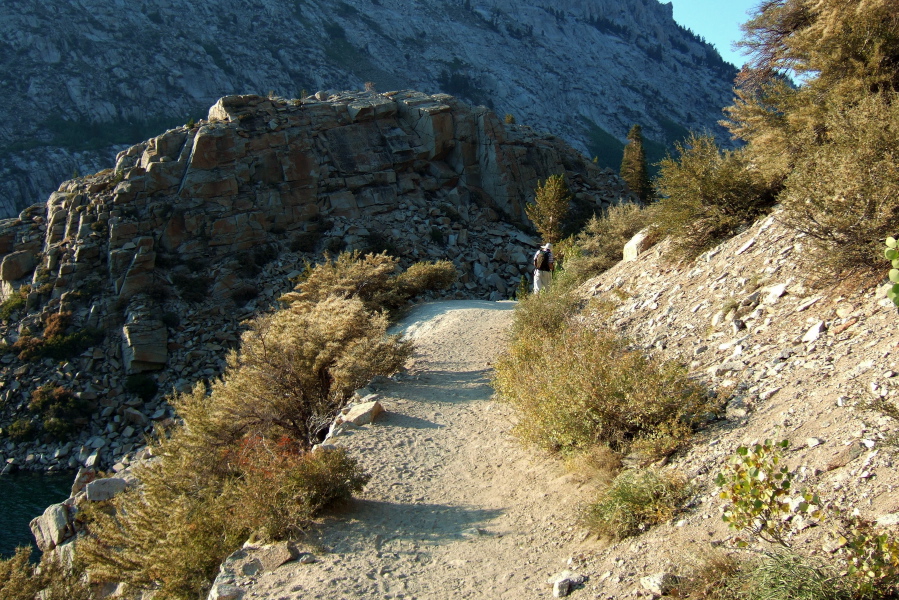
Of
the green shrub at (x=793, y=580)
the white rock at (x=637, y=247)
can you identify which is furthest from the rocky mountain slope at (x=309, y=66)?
the green shrub at (x=793, y=580)

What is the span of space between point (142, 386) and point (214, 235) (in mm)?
7588

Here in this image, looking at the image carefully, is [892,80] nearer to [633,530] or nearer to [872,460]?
[872,460]

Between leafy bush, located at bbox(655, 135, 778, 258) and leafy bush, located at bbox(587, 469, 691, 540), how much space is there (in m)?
6.12

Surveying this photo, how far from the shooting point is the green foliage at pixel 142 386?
899 inches

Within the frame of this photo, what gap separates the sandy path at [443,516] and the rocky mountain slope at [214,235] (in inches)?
610

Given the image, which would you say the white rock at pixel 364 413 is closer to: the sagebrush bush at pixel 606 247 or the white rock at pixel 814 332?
the white rock at pixel 814 332

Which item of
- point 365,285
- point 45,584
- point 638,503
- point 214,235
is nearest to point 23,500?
point 45,584

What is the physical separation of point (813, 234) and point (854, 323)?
1.18 meters

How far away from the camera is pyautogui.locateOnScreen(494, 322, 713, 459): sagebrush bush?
5.84 metres

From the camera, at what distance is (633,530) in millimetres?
4809

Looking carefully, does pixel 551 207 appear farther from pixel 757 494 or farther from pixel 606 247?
pixel 757 494

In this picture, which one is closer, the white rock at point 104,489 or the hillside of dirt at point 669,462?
the hillside of dirt at point 669,462

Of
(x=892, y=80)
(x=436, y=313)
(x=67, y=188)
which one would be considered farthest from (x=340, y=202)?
(x=892, y=80)

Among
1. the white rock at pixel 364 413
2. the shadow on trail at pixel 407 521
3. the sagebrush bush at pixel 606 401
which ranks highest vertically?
the sagebrush bush at pixel 606 401
